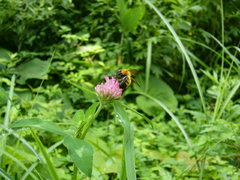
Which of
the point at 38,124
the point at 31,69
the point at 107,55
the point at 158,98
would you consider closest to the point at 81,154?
the point at 38,124

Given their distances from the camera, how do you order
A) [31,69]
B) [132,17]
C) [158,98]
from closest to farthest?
[31,69]
[132,17]
[158,98]

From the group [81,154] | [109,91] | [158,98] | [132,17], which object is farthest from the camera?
[158,98]

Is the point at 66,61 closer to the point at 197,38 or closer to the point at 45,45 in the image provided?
the point at 45,45

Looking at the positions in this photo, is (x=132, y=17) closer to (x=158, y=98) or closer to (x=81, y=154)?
(x=158, y=98)

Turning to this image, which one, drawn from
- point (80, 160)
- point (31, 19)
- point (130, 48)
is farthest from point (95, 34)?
point (80, 160)

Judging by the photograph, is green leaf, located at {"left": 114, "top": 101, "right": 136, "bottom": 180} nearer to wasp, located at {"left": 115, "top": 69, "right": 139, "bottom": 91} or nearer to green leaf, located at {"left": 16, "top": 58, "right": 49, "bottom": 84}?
wasp, located at {"left": 115, "top": 69, "right": 139, "bottom": 91}

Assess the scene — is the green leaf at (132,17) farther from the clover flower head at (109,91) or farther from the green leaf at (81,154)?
the green leaf at (81,154)
